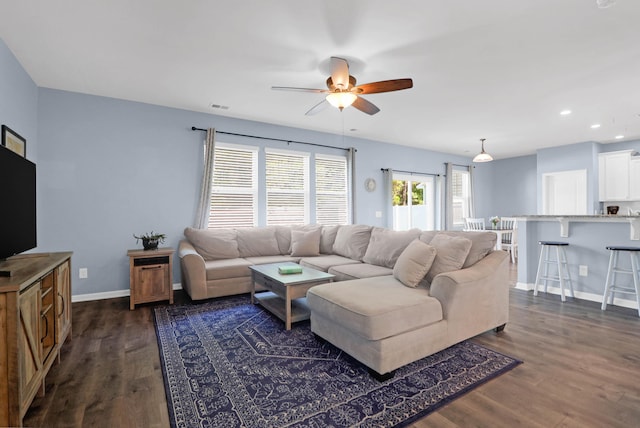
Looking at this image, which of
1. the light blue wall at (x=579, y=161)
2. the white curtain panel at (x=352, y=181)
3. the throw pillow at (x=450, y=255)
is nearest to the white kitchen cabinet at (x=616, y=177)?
the light blue wall at (x=579, y=161)

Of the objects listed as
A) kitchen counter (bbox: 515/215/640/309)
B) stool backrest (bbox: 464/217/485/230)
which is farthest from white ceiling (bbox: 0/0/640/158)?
stool backrest (bbox: 464/217/485/230)

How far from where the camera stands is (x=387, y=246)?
376cm

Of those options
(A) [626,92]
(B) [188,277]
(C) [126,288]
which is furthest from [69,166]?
(A) [626,92]

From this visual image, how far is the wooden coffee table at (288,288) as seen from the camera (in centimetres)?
299

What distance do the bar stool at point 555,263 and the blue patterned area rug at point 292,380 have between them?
2252mm

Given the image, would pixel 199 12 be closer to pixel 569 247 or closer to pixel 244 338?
pixel 244 338

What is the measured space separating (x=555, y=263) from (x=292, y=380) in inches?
162

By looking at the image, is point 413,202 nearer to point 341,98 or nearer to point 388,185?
point 388,185

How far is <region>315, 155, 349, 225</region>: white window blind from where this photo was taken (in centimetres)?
594

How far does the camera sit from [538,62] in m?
3.14

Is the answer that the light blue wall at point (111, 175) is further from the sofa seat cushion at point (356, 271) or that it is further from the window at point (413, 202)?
the window at point (413, 202)

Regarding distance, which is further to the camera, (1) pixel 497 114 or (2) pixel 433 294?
(1) pixel 497 114

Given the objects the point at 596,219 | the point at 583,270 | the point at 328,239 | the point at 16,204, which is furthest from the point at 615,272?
the point at 16,204

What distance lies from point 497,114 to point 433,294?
3.77m
